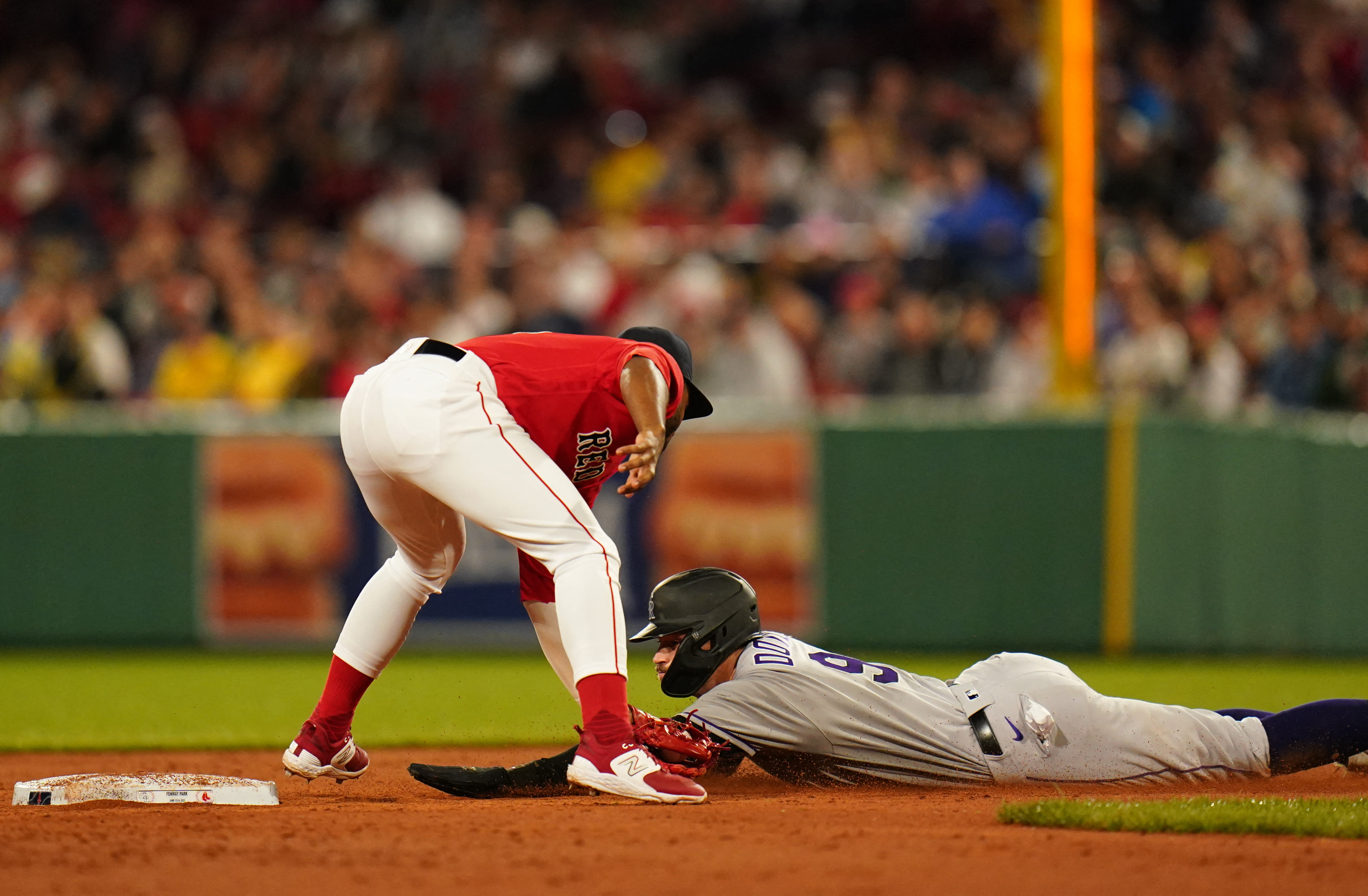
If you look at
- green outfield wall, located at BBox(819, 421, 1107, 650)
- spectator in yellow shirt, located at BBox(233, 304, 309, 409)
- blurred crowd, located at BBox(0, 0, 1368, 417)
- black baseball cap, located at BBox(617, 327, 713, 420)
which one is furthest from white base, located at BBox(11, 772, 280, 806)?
spectator in yellow shirt, located at BBox(233, 304, 309, 409)

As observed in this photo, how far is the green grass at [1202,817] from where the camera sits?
13.9ft

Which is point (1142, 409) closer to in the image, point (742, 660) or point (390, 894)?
point (742, 660)

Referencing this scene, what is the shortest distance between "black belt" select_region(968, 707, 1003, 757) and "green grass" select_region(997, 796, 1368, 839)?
1.22 feet

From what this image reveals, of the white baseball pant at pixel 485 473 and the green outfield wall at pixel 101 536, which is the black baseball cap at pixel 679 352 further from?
the green outfield wall at pixel 101 536

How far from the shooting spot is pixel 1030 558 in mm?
10258

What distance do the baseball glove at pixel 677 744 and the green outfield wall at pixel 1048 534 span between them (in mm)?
5699

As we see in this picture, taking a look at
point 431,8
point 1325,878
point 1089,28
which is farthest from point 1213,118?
point 1325,878

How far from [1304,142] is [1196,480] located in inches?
164

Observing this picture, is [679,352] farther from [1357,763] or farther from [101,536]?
[101,536]

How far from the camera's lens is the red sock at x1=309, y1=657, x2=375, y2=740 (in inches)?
198

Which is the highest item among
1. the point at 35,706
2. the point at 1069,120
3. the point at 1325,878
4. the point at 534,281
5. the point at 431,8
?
the point at 431,8

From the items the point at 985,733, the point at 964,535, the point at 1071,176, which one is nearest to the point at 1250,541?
the point at 964,535

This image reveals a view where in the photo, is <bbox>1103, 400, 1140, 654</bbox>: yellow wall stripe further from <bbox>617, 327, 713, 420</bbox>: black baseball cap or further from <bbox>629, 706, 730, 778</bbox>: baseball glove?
<bbox>629, 706, 730, 778</bbox>: baseball glove

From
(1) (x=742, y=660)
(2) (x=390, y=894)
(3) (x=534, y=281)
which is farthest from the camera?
(3) (x=534, y=281)
